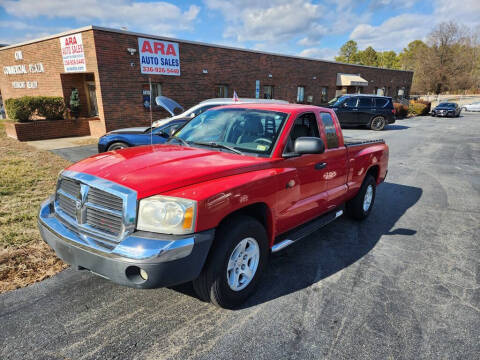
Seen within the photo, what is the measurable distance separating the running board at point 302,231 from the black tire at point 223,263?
0.40 m

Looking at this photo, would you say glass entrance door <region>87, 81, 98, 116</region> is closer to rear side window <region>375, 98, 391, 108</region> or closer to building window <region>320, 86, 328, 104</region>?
rear side window <region>375, 98, 391, 108</region>

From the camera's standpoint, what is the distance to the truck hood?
2387 mm

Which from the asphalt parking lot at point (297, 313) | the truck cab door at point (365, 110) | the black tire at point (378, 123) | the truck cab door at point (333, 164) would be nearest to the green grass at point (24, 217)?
the asphalt parking lot at point (297, 313)

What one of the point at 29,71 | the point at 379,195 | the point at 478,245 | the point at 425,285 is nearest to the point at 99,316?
the point at 425,285

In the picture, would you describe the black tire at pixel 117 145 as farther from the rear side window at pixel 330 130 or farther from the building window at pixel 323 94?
the building window at pixel 323 94

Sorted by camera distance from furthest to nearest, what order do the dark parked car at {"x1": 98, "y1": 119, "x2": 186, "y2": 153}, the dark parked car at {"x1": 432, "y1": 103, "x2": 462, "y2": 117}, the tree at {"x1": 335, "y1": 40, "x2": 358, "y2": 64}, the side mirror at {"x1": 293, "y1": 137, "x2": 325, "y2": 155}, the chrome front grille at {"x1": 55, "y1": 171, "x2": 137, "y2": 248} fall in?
1. the tree at {"x1": 335, "y1": 40, "x2": 358, "y2": 64}
2. the dark parked car at {"x1": 432, "y1": 103, "x2": 462, "y2": 117}
3. the dark parked car at {"x1": 98, "y1": 119, "x2": 186, "y2": 153}
4. the side mirror at {"x1": 293, "y1": 137, "x2": 325, "y2": 155}
5. the chrome front grille at {"x1": 55, "y1": 171, "x2": 137, "y2": 248}

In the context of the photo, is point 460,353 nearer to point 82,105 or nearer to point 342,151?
point 342,151

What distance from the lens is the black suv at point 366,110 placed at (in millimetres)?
18188

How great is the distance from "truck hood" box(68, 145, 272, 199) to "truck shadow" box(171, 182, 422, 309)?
124 cm

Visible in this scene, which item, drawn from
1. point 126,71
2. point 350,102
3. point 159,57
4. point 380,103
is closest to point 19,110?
point 126,71

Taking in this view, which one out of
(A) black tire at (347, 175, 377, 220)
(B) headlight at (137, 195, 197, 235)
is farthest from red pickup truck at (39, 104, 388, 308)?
(A) black tire at (347, 175, 377, 220)

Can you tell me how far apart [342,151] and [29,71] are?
18421 mm

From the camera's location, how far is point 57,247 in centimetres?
258

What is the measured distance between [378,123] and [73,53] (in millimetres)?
16506
